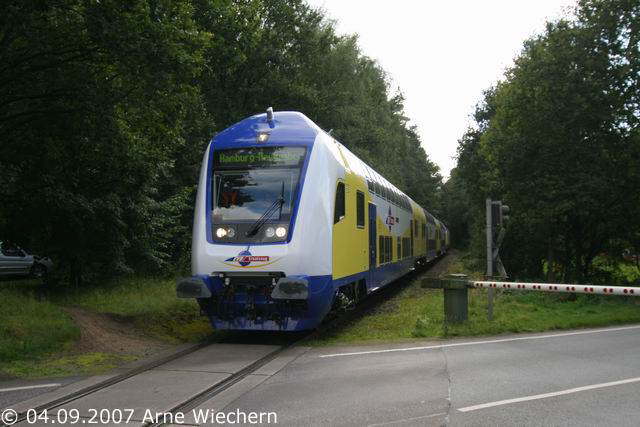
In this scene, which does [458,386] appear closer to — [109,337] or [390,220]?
[109,337]

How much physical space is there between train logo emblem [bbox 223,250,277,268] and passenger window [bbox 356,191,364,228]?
297cm

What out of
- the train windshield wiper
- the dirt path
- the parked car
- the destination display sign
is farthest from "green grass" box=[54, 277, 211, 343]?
the parked car

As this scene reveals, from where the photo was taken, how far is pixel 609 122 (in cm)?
1709

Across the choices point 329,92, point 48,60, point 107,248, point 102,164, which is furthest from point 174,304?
point 329,92

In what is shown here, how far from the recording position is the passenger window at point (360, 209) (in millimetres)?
11660

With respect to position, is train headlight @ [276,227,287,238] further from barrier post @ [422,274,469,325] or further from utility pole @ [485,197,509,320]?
utility pole @ [485,197,509,320]

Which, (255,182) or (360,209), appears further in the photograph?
(360,209)

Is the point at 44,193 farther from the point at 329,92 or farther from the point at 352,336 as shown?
the point at 329,92

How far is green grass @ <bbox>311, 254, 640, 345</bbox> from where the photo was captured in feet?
34.2

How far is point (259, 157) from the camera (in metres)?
9.92

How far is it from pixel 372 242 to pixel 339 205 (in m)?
2.92

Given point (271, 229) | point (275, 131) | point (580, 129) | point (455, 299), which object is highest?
point (580, 129)

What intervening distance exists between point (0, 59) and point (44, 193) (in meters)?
3.14

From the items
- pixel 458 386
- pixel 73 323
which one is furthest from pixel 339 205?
pixel 73 323
